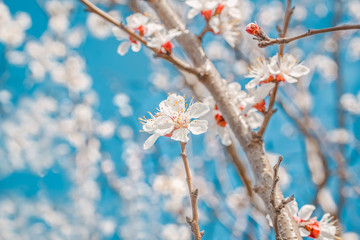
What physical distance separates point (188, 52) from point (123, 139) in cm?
394

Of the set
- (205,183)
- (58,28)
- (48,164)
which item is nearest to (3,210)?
(48,164)

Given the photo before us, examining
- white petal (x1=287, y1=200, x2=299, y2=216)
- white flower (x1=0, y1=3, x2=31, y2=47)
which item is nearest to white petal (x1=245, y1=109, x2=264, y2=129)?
white petal (x1=287, y1=200, x2=299, y2=216)

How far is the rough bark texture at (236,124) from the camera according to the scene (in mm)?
1046

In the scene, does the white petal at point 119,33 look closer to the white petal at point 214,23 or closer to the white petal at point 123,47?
the white petal at point 123,47

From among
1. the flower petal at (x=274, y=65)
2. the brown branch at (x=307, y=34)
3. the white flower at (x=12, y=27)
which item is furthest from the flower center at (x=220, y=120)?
the white flower at (x=12, y=27)

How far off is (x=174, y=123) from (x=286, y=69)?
23.0 inches

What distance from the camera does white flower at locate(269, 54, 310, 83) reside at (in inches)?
47.2

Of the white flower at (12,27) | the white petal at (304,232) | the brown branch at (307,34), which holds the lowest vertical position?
the white petal at (304,232)

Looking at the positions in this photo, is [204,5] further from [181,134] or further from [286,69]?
[181,134]

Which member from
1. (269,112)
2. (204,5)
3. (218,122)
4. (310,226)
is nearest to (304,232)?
(310,226)

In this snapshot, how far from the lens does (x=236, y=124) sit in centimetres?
128

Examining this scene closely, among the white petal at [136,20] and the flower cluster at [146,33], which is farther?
the white petal at [136,20]

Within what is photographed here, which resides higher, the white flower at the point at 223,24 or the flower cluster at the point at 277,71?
the white flower at the point at 223,24

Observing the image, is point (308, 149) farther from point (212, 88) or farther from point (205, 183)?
point (212, 88)
